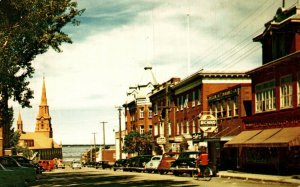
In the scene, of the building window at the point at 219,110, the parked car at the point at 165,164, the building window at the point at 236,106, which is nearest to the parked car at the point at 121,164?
the building window at the point at 219,110

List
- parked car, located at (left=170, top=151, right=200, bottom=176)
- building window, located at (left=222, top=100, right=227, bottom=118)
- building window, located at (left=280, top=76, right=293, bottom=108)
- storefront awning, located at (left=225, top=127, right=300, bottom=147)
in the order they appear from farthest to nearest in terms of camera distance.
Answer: building window, located at (left=222, top=100, right=227, bottom=118) → parked car, located at (left=170, top=151, right=200, bottom=176) → building window, located at (left=280, top=76, right=293, bottom=108) → storefront awning, located at (left=225, top=127, right=300, bottom=147)

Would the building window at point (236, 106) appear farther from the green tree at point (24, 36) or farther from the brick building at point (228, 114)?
the green tree at point (24, 36)

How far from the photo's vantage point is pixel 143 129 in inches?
3548

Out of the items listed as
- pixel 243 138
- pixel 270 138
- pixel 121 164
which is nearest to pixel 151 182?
pixel 270 138

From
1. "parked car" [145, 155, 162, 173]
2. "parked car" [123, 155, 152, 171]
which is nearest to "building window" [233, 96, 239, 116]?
"parked car" [145, 155, 162, 173]

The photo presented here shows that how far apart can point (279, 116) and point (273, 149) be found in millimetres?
2421

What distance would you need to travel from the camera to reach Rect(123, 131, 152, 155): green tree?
80.3 meters

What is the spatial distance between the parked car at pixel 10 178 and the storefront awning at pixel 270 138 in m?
15.8

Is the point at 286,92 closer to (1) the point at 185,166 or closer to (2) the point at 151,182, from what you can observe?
(1) the point at 185,166

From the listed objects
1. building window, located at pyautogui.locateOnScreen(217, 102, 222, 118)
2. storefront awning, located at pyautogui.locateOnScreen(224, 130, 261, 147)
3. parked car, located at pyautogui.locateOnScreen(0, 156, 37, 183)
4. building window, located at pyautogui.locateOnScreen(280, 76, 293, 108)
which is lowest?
parked car, located at pyautogui.locateOnScreen(0, 156, 37, 183)

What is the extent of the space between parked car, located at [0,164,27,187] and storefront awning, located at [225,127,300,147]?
15766 millimetres

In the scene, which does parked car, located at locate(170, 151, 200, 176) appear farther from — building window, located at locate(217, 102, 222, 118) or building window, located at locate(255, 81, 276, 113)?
building window, located at locate(217, 102, 222, 118)

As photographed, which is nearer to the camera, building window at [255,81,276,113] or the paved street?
the paved street

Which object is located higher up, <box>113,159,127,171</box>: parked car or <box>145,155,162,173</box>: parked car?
<box>145,155,162,173</box>: parked car
